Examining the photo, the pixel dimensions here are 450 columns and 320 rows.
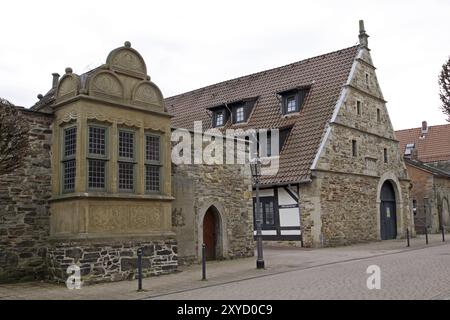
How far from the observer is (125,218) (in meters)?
13.4

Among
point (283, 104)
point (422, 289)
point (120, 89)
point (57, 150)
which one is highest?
point (283, 104)

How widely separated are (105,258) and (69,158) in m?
2.74

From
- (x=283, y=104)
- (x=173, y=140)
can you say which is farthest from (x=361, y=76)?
(x=173, y=140)

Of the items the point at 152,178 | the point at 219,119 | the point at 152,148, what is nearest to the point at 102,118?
the point at 152,148

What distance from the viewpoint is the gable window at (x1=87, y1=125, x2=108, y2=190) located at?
12.9 m

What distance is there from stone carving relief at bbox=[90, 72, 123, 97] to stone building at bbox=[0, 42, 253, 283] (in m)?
0.03

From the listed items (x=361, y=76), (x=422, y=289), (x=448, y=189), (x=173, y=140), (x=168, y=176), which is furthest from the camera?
(x=448, y=189)

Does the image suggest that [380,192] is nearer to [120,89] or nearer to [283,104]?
[283,104]

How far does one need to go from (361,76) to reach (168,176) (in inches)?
617

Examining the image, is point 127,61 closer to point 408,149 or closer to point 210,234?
point 210,234

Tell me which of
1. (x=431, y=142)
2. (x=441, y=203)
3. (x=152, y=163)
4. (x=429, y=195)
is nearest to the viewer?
(x=152, y=163)

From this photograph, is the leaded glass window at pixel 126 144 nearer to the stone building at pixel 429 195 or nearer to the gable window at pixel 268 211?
the gable window at pixel 268 211

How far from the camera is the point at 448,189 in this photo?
37625 millimetres

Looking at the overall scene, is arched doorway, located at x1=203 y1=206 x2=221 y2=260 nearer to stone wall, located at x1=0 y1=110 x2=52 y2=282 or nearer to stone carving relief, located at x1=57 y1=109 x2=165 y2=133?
stone carving relief, located at x1=57 y1=109 x2=165 y2=133
